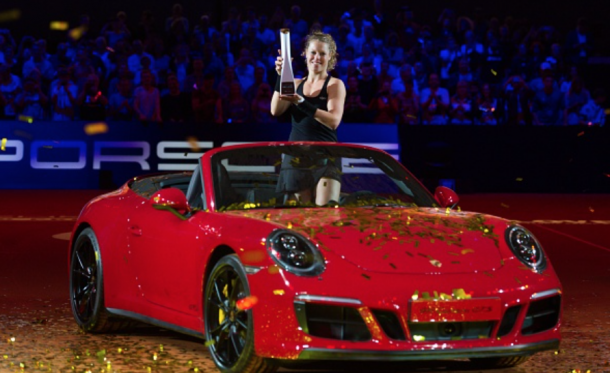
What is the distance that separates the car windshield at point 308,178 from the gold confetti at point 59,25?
18918 mm

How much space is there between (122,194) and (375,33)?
55.4 feet

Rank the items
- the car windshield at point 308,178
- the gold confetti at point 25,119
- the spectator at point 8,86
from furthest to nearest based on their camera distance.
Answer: the spectator at point 8,86 → the gold confetti at point 25,119 → the car windshield at point 308,178

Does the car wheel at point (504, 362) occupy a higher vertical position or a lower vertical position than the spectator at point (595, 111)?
lower

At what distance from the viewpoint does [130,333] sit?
310 inches

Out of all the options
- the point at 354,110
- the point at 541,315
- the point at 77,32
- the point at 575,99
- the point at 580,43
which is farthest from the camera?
the point at 580,43

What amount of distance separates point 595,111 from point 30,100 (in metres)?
10.5

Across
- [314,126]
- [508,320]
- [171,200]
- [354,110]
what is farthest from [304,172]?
[354,110]

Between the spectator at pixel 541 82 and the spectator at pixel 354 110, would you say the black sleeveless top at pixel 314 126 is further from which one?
the spectator at pixel 541 82

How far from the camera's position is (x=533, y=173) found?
22.3 meters

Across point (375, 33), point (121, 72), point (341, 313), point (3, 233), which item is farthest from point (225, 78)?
point (341, 313)

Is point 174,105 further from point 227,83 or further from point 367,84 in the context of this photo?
point 367,84

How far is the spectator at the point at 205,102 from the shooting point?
21578mm

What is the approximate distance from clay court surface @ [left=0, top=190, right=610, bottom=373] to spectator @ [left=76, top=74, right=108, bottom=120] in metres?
4.36

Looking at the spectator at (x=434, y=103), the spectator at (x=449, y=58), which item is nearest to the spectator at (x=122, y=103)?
the spectator at (x=434, y=103)
